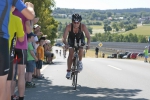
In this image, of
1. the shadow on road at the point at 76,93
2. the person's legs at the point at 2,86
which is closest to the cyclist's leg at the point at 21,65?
the shadow on road at the point at 76,93

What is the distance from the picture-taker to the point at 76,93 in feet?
30.5

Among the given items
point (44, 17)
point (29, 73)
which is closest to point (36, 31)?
point (29, 73)

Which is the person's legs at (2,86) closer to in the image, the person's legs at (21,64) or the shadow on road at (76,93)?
the person's legs at (21,64)

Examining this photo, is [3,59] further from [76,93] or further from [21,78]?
[76,93]

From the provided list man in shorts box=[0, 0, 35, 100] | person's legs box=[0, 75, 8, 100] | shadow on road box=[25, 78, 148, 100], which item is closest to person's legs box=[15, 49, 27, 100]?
shadow on road box=[25, 78, 148, 100]

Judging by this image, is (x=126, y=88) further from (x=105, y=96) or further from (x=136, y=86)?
(x=105, y=96)

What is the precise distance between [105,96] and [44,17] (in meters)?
24.9

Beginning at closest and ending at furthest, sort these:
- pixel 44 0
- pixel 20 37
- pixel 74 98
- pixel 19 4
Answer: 1. pixel 19 4
2. pixel 20 37
3. pixel 74 98
4. pixel 44 0

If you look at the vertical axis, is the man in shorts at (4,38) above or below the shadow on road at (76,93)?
above

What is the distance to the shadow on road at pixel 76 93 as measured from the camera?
8.51m

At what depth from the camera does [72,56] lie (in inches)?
403

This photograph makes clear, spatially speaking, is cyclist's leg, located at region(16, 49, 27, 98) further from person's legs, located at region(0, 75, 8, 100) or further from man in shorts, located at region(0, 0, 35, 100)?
man in shorts, located at region(0, 0, 35, 100)

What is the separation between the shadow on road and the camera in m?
8.51

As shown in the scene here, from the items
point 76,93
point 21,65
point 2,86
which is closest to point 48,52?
point 76,93
